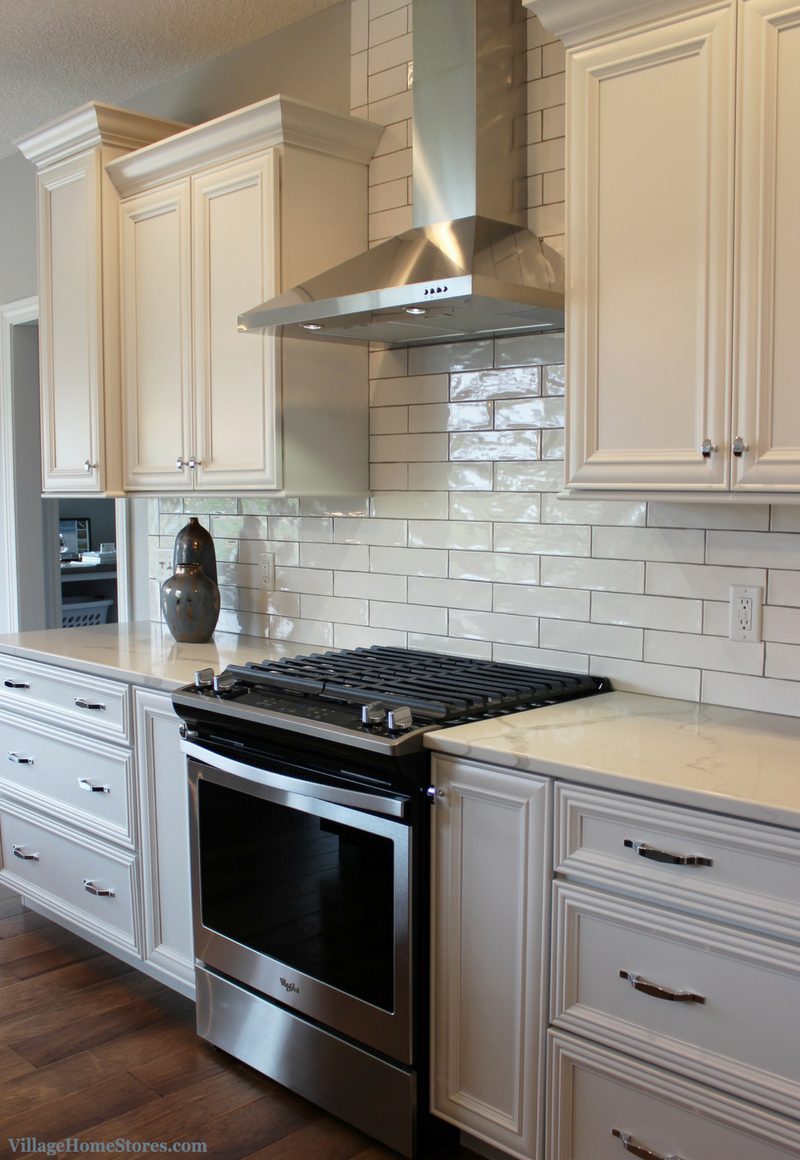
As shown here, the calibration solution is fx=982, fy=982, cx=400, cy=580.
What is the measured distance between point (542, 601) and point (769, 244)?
1.09m

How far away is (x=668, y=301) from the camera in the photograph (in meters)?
1.90

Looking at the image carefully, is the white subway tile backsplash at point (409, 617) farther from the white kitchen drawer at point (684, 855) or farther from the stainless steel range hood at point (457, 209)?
the white kitchen drawer at point (684, 855)

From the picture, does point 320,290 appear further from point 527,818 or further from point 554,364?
point 527,818

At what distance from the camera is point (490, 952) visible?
6.27 feet

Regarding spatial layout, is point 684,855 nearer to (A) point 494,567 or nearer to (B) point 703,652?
(B) point 703,652

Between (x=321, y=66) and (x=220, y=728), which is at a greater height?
(x=321, y=66)

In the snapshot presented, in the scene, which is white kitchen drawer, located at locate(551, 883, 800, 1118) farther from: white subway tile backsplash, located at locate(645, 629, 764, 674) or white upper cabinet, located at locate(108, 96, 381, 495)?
white upper cabinet, located at locate(108, 96, 381, 495)

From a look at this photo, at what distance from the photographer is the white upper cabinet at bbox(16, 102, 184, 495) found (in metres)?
3.22

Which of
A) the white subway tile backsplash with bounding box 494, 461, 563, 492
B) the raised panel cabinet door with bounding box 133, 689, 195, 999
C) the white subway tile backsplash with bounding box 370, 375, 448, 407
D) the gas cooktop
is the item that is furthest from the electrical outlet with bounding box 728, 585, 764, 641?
the raised panel cabinet door with bounding box 133, 689, 195, 999

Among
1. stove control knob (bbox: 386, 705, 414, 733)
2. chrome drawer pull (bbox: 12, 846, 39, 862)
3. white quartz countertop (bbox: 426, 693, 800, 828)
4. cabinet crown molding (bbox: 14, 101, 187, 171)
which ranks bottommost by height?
chrome drawer pull (bbox: 12, 846, 39, 862)

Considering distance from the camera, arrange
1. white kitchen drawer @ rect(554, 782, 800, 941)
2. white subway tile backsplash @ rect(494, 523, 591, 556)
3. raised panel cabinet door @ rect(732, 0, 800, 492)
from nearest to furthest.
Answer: white kitchen drawer @ rect(554, 782, 800, 941), raised panel cabinet door @ rect(732, 0, 800, 492), white subway tile backsplash @ rect(494, 523, 591, 556)

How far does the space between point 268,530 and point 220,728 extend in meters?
1.12

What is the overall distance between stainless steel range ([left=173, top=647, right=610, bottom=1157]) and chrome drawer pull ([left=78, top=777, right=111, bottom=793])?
49 centimetres

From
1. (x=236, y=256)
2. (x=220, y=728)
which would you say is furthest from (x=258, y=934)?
(x=236, y=256)
